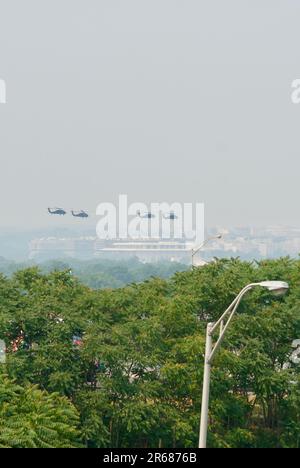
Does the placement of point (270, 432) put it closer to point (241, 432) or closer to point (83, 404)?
point (241, 432)

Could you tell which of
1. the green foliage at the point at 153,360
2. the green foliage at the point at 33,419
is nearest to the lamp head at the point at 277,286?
the green foliage at the point at 33,419

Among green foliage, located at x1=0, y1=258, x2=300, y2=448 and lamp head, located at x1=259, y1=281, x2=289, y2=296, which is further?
green foliage, located at x1=0, y1=258, x2=300, y2=448

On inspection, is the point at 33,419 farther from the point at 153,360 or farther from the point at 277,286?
the point at 277,286

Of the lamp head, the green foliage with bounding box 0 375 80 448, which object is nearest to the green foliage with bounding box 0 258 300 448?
the green foliage with bounding box 0 375 80 448

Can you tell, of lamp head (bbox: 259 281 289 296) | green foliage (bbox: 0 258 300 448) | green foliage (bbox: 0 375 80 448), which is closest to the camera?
lamp head (bbox: 259 281 289 296)

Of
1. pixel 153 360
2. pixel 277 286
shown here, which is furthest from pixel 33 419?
pixel 277 286

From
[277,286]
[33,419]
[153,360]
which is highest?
[277,286]

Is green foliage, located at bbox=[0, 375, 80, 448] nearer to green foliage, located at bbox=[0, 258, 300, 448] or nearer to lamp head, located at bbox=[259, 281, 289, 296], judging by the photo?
green foliage, located at bbox=[0, 258, 300, 448]

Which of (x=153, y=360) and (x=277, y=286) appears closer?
(x=277, y=286)
